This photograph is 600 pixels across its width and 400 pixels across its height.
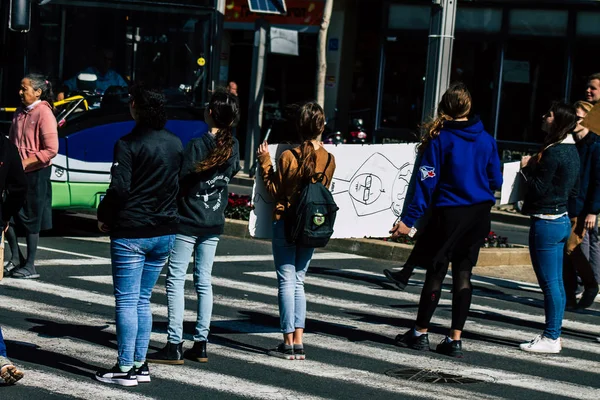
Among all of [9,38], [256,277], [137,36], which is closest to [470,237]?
[256,277]

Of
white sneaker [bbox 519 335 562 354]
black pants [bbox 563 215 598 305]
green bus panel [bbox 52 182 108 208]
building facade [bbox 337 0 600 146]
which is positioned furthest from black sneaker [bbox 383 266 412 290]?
building facade [bbox 337 0 600 146]

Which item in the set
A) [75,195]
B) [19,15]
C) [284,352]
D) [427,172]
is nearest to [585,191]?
[427,172]

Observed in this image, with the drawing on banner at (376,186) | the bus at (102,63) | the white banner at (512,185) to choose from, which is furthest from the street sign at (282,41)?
the white banner at (512,185)

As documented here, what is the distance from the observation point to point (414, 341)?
8.73 m

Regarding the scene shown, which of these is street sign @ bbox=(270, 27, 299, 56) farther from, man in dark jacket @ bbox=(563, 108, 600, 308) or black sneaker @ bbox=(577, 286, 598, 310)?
man in dark jacket @ bbox=(563, 108, 600, 308)

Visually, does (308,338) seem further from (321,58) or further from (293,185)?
(321,58)

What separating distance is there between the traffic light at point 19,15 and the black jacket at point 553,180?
5.91 metres

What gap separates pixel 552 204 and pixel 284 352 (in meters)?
2.19

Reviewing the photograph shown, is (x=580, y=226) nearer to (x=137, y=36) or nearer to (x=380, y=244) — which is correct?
(x=380, y=244)

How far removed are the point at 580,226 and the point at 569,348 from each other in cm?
131

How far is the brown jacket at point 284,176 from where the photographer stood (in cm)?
804

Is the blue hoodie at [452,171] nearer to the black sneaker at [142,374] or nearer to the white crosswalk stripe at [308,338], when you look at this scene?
the white crosswalk stripe at [308,338]

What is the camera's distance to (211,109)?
25.5 feet

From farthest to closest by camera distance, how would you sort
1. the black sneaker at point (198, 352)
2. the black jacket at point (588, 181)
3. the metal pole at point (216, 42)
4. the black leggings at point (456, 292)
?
the metal pole at point (216, 42) → the black jacket at point (588, 181) → the black leggings at point (456, 292) → the black sneaker at point (198, 352)
